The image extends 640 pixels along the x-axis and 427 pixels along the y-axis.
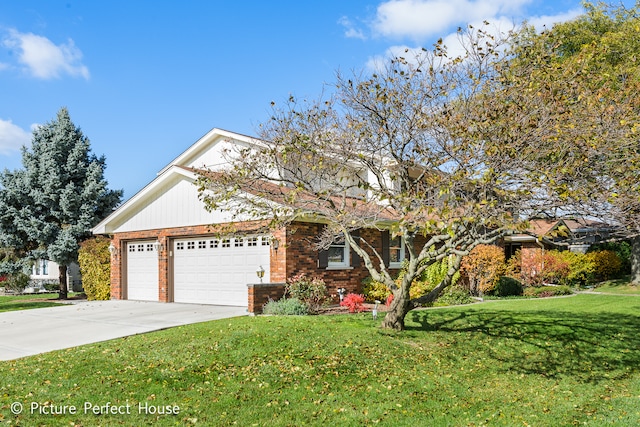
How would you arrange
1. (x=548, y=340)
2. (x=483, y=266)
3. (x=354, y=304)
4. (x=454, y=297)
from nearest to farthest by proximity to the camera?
(x=548, y=340)
(x=354, y=304)
(x=454, y=297)
(x=483, y=266)

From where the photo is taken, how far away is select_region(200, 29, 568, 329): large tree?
884 cm

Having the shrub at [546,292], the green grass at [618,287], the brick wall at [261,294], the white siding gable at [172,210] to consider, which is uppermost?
the white siding gable at [172,210]

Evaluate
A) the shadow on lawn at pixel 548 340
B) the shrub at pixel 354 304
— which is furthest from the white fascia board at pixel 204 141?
the shadow on lawn at pixel 548 340

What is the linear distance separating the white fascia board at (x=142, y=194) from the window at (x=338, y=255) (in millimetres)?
5094

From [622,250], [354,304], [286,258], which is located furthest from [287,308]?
[622,250]

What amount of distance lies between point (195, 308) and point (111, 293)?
6387 mm

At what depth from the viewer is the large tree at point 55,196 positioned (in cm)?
2494

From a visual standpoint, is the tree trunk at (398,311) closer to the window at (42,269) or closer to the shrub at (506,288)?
the shrub at (506,288)

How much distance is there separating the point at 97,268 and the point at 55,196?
6002 millimetres

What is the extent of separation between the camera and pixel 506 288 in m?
20.8

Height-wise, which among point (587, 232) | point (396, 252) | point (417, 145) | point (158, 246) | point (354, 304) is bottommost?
point (354, 304)

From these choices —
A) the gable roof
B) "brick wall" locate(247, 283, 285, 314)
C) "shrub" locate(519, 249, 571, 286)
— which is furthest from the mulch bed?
"shrub" locate(519, 249, 571, 286)

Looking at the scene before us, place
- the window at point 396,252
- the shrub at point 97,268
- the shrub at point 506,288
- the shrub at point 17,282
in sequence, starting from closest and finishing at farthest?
the window at point 396,252
the shrub at point 506,288
the shrub at point 97,268
the shrub at point 17,282

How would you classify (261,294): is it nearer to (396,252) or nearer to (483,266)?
(396,252)
